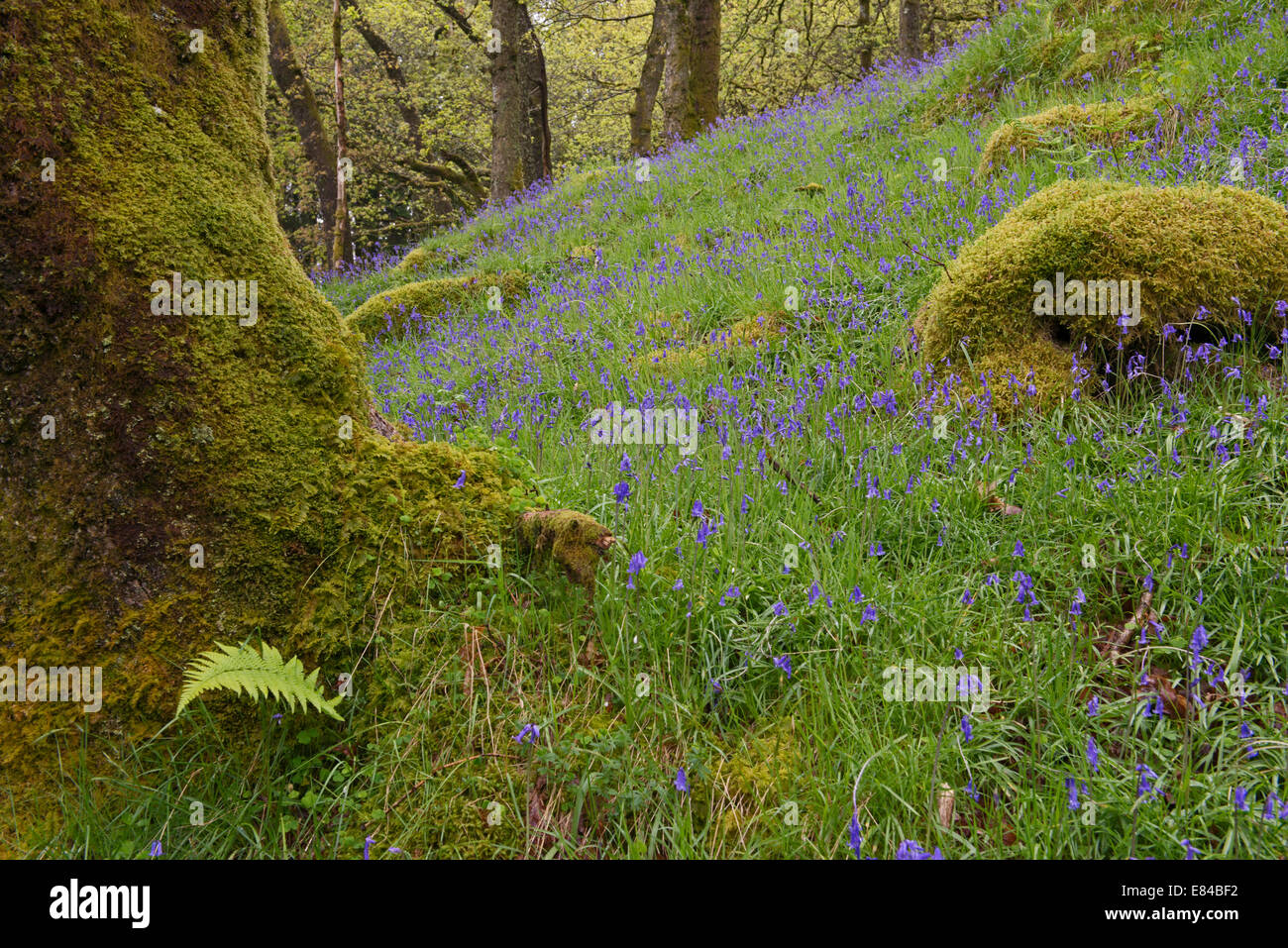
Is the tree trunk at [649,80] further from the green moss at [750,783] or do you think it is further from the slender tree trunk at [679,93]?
the green moss at [750,783]

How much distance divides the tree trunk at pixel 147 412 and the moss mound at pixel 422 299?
5917mm

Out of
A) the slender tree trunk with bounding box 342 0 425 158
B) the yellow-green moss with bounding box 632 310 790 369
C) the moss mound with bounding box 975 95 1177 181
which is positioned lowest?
the yellow-green moss with bounding box 632 310 790 369

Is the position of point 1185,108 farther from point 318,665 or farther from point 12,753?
point 12,753

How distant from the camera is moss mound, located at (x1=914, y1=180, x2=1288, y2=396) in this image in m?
3.54

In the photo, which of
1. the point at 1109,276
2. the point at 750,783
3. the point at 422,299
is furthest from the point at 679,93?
the point at 750,783

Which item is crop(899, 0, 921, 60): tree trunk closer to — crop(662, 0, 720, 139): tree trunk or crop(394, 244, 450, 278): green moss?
crop(662, 0, 720, 139): tree trunk

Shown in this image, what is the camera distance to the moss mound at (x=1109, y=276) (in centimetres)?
354

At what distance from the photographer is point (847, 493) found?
3.17m

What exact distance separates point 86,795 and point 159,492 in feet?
A: 2.94

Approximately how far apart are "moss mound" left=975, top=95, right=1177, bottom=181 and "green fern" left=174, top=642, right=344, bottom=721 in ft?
18.7

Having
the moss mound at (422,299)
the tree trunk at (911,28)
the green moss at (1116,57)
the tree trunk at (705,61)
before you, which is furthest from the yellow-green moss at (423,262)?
the tree trunk at (911,28)

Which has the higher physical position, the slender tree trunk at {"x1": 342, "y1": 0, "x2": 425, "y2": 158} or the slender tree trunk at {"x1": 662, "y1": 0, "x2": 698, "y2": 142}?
the slender tree trunk at {"x1": 342, "y1": 0, "x2": 425, "y2": 158}

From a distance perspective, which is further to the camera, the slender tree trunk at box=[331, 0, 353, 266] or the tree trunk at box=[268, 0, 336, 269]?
the tree trunk at box=[268, 0, 336, 269]

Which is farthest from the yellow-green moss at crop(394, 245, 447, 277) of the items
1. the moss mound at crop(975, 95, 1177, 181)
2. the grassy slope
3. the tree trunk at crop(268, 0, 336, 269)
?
the moss mound at crop(975, 95, 1177, 181)
